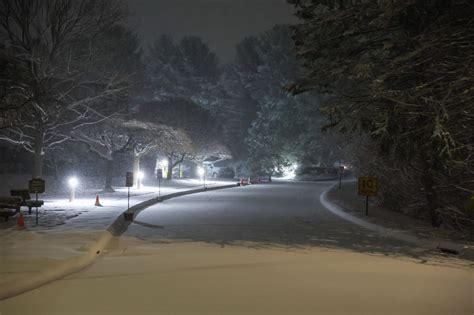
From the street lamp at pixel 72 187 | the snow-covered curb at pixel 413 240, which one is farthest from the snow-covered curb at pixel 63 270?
the street lamp at pixel 72 187

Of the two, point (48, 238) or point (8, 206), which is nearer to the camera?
point (48, 238)

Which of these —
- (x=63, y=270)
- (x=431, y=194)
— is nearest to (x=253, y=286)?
(x=63, y=270)

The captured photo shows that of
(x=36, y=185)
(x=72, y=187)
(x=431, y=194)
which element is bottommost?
(x=72, y=187)

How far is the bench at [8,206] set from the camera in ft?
54.6

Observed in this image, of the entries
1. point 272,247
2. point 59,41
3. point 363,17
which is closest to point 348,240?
point 272,247

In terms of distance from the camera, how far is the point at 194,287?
796cm

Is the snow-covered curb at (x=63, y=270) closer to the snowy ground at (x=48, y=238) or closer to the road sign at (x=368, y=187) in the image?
the snowy ground at (x=48, y=238)

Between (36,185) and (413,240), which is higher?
(36,185)

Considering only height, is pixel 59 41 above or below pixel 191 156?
above

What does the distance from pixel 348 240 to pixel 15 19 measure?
21.2 m

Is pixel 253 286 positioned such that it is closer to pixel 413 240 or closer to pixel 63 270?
pixel 63 270

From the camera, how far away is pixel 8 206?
56.3 feet

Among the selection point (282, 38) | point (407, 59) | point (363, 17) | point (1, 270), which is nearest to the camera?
point (1, 270)

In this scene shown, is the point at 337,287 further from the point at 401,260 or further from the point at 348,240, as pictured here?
the point at 348,240
